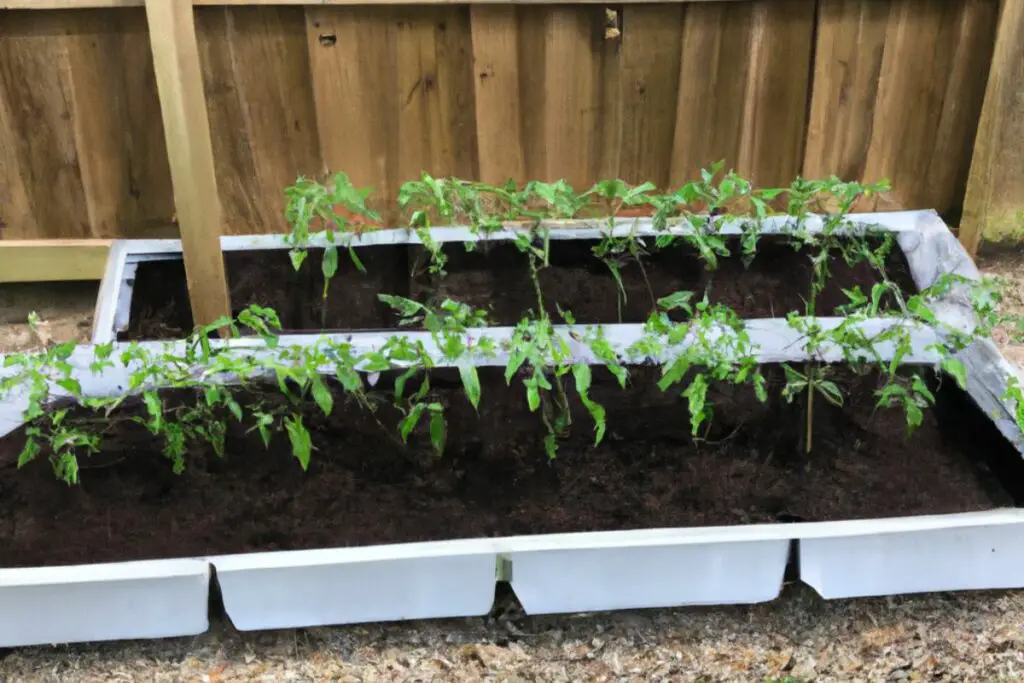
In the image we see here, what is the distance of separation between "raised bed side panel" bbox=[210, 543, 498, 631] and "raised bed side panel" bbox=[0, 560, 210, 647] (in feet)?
0.20

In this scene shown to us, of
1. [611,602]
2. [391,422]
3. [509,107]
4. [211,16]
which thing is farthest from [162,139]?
[611,602]

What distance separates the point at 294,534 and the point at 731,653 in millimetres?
805

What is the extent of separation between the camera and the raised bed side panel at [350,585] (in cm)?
154

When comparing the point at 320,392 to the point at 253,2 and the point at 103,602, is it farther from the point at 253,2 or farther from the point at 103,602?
the point at 253,2

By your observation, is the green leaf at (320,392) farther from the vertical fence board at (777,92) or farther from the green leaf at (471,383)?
the vertical fence board at (777,92)

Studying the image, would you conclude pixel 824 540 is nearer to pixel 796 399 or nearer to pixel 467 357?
pixel 796 399

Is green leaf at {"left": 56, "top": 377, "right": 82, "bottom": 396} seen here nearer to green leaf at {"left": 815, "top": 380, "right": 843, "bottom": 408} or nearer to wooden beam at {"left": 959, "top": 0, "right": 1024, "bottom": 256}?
green leaf at {"left": 815, "top": 380, "right": 843, "bottom": 408}

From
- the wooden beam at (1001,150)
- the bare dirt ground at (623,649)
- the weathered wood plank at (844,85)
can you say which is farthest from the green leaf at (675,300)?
the wooden beam at (1001,150)

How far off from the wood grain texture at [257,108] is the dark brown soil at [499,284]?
512 millimetres

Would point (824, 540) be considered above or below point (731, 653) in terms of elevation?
above

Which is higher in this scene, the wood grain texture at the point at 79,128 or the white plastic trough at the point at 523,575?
the wood grain texture at the point at 79,128

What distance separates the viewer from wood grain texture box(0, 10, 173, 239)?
2371 millimetres

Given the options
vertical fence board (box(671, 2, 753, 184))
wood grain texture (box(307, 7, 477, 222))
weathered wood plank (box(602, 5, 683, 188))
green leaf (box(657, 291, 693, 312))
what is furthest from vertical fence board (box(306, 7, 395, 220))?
green leaf (box(657, 291, 693, 312))

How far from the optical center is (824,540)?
1568 mm
